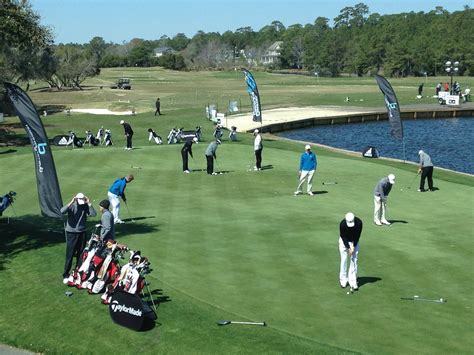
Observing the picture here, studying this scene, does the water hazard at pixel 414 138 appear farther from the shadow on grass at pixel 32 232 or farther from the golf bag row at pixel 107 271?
the golf bag row at pixel 107 271

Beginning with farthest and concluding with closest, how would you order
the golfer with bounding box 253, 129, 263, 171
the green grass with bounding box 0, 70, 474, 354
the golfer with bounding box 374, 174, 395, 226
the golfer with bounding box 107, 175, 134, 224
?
the golfer with bounding box 253, 129, 263, 171, the golfer with bounding box 374, 174, 395, 226, the golfer with bounding box 107, 175, 134, 224, the green grass with bounding box 0, 70, 474, 354

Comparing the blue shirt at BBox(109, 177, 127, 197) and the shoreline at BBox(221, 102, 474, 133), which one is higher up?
the blue shirt at BBox(109, 177, 127, 197)

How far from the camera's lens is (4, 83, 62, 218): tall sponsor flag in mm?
19781

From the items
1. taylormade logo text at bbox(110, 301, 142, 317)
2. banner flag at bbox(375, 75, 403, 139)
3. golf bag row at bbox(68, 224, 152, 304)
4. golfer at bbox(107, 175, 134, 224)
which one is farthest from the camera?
banner flag at bbox(375, 75, 403, 139)

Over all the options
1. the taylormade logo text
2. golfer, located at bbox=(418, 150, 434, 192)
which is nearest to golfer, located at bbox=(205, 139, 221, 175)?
golfer, located at bbox=(418, 150, 434, 192)

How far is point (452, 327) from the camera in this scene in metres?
15.3

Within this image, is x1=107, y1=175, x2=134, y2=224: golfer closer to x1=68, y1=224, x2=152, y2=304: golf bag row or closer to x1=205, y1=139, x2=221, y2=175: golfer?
x1=68, y1=224, x2=152, y2=304: golf bag row

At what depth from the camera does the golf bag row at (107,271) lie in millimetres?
15828

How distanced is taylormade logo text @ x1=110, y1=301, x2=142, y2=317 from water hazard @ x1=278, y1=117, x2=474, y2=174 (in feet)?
123

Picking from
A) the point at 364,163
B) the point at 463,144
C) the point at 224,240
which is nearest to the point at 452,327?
the point at 224,240

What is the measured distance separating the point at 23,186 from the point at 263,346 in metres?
21.2

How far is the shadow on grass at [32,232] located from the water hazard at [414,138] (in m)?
31.3

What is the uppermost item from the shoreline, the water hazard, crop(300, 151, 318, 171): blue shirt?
crop(300, 151, 318, 171): blue shirt

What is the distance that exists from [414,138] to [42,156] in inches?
1964
